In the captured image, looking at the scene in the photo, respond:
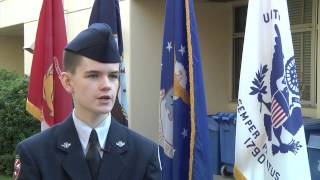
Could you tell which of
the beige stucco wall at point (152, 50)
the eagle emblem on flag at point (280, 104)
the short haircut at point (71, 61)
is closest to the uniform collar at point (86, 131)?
the short haircut at point (71, 61)

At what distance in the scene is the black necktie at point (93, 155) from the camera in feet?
6.55

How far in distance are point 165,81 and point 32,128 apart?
511cm

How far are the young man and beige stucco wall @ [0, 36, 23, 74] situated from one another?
15.8 m

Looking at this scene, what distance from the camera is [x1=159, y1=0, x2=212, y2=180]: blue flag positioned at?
4.73 meters

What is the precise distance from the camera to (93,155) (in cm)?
200

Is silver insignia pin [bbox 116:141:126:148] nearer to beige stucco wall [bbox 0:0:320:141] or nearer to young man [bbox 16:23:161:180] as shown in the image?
young man [bbox 16:23:161:180]

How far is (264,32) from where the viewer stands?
14.1 ft

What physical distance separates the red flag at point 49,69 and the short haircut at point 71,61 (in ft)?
12.1

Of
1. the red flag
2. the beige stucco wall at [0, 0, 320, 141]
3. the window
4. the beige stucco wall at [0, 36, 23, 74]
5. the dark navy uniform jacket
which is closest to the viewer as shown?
the dark navy uniform jacket

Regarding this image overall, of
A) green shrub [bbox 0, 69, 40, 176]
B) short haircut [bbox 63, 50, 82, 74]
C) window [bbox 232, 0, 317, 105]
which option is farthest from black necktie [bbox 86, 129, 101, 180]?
green shrub [bbox 0, 69, 40, 176]

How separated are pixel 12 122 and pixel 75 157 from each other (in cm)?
784

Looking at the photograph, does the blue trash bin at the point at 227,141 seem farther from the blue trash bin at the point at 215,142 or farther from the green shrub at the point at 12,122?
the green shrub at the point at 12,122

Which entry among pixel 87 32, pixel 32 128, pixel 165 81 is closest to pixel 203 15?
pixel 32 128

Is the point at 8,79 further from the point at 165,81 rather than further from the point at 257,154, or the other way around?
the point at 257,154
